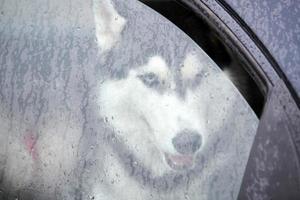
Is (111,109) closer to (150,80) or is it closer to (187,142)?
(150,80)

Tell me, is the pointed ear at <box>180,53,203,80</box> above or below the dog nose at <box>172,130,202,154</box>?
above

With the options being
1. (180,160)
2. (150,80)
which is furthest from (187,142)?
(150,80)

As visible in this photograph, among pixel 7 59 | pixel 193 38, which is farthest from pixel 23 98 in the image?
pixel 193 38

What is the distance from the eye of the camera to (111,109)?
1494 mm

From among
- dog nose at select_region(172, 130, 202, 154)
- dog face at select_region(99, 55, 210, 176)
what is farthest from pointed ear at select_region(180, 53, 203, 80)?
dog nose at select_region(172, 130, 202, 154)

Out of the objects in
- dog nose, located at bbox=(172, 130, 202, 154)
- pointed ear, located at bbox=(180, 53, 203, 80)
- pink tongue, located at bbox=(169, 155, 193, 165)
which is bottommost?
pink tongue, located at bbox=(169, 155, 193, 165)

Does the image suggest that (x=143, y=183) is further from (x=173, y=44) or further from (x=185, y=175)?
(x=173, y=44)

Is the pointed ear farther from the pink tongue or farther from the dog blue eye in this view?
the pink tongue

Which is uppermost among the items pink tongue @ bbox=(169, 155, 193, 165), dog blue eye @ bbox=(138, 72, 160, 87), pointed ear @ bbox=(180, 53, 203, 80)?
pointed ear @ bbox=(180, 53, 203, 80)

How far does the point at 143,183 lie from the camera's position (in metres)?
1.44

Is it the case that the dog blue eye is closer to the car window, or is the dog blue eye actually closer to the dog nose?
the car window

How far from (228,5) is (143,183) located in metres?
0.66

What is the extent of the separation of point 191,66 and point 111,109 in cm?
32

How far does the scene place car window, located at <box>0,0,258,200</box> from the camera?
138cm
